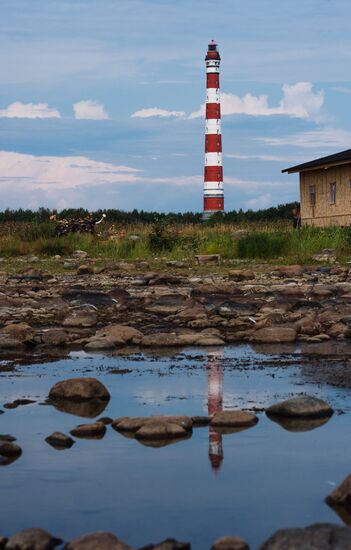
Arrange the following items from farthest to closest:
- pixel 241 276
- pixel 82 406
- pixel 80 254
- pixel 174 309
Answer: pixel 80 254 → pixel 241 276 → pixel 174 309 → pixel 82 406

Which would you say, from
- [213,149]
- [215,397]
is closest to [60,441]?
[215,397]

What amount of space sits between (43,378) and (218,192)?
40.8 metres

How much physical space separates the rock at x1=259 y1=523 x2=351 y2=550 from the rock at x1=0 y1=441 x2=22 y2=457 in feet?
7.09

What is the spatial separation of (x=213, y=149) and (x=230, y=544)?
148 feet

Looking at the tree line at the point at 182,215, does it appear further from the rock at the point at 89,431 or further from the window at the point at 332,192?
the rock at the point at 89,431

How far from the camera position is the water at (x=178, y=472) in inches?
178

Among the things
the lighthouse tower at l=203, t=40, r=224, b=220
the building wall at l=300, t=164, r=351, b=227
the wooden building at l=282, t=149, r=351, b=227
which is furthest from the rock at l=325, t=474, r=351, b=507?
the lighthouse tower at l=203, t=40, r=224, b=220

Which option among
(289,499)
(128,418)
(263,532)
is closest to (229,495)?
(289,499)

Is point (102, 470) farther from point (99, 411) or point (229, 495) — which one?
point (99, 411)

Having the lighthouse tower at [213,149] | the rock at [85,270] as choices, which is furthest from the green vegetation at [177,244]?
the lighthouse tower at [213,149]

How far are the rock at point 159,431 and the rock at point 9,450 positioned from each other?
74cm

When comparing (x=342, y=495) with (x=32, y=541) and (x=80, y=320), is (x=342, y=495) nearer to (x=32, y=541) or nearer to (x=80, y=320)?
(x=32, y=541)

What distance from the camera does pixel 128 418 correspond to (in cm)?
638

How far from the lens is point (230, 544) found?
4.05m
